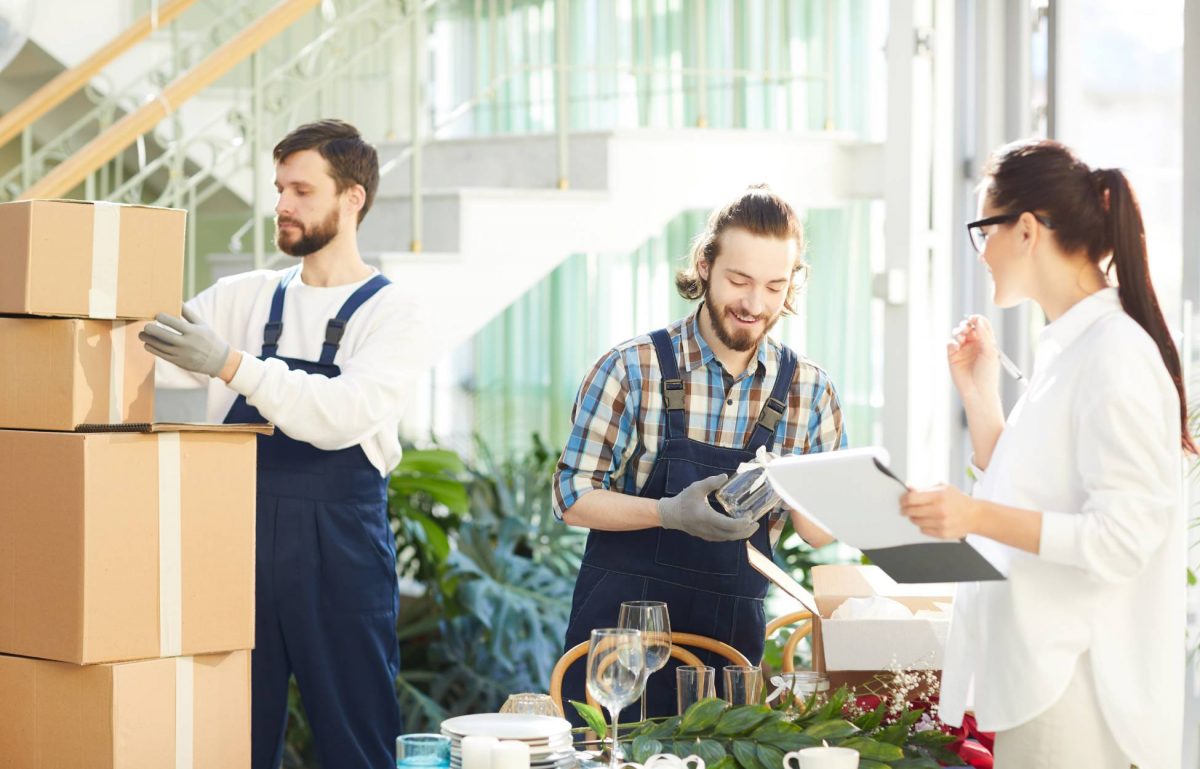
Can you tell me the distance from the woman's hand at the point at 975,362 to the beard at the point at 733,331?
40 cm

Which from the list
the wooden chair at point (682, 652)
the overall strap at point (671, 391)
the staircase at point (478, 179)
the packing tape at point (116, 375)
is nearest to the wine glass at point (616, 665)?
the wooden chair at point (682, 652)

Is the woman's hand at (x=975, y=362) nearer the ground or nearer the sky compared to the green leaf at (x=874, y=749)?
nearer the sky

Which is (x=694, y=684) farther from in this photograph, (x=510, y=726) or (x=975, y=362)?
(x=975, y=362)

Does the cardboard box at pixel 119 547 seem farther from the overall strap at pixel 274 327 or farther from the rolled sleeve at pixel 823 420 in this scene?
the rolled sleeve at pixel 823 420

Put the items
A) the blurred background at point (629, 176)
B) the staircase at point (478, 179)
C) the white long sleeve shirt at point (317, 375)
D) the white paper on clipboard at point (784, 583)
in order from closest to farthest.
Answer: the white paper on clipboard at point (784, 583)
the white long sleeve shirt at point (317, 375)
the blurred background at point (629, 176)
the staircase at point (478, 179)

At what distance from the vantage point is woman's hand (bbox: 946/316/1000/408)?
1975 millimetres

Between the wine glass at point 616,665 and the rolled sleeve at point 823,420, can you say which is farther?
the rolled sleeve at point 823,420

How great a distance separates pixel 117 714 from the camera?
198cm

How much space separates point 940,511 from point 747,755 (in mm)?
385

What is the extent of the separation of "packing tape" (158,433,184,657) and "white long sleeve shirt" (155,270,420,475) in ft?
1.07

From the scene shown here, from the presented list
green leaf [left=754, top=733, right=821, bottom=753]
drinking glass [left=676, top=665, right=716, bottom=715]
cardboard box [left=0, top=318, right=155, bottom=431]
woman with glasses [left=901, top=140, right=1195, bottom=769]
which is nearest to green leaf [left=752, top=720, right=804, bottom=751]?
green leaf [left=754, top=733, right=821, bottom=753]

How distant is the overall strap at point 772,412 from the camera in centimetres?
238

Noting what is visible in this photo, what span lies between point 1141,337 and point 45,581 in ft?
4.96

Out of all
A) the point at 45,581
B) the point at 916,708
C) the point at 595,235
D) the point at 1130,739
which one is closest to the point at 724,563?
the point at 916,708
